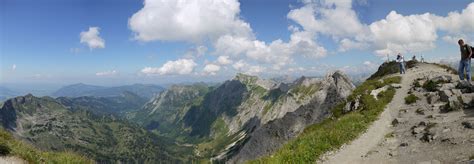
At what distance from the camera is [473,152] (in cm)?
1552

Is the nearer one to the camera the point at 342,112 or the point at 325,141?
the point at 325,141

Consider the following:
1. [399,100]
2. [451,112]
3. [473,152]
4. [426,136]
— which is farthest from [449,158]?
[399,100]

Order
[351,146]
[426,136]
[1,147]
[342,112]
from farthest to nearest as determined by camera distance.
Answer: [342,112] → [351,146] → [426,136] → [1,147]

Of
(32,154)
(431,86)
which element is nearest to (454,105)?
(431,86)

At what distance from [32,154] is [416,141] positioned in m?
20.3

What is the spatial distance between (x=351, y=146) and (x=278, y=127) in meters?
123

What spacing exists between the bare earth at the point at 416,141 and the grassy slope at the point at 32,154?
13.6 meters

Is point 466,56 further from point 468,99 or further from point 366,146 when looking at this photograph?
point 366,146

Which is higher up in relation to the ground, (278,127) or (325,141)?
(325,141)

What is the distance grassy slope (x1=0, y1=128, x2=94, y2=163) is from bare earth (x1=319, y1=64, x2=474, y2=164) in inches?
535

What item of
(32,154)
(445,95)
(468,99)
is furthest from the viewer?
(445,95)

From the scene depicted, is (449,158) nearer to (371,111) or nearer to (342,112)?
(371,111)

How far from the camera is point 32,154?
1602 cm

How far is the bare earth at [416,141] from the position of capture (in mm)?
17062
